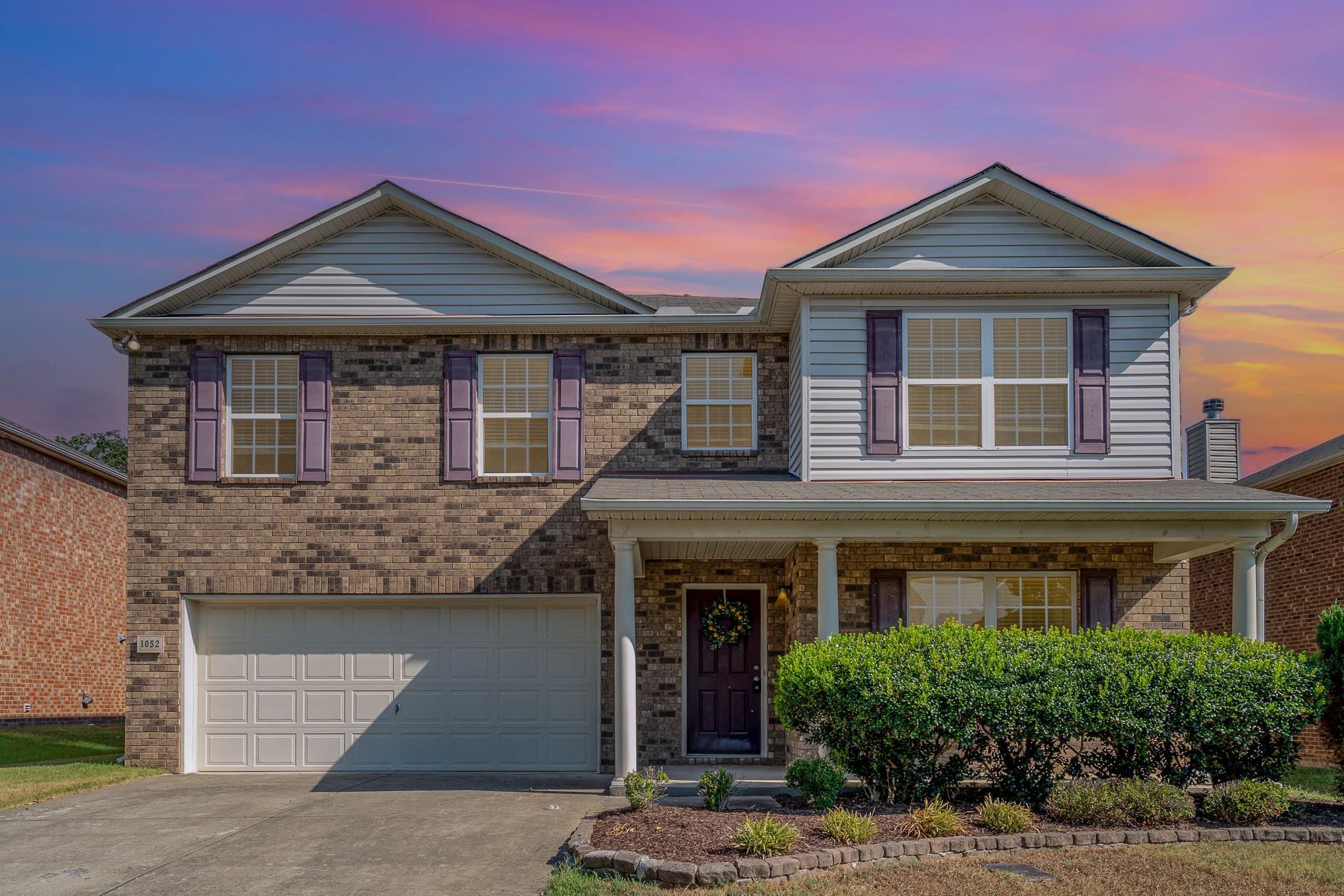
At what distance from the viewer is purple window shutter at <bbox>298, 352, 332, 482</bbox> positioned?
1373 cm

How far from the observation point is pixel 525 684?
13766 millimetres

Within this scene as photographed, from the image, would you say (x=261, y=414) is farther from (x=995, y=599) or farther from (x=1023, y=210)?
(x=1023, y=210)

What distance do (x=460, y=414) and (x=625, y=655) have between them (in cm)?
413

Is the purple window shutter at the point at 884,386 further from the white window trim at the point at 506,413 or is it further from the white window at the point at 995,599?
the white window trim at the point at 506,413

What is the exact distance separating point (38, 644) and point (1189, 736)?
58.4ft

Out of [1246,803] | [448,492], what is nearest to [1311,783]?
[1246,803]

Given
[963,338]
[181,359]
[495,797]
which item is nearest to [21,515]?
[181,359]

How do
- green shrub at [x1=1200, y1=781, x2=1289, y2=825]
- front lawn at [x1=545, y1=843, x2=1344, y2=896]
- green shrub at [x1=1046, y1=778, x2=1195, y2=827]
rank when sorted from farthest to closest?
green shrub at [x1=1200, y1=781, x2=1289, y2=825] → green shrub at [x1=1046, y1=778, x2=1195, y2=827] → front lawn at [x1=545, y1=843, x2=1344, y2=896]

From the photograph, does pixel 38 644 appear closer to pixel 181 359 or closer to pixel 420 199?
pixel 181 359

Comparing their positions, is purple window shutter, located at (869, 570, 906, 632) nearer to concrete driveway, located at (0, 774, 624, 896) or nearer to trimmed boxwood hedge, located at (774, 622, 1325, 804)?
trimmed boxwood hedge, located at (774, 622, 1325, 804)

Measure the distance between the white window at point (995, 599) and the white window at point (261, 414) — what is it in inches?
309

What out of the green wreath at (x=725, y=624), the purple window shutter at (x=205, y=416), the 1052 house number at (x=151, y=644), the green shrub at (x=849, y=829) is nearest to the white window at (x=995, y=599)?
the green wreath at (x=725, y=624)

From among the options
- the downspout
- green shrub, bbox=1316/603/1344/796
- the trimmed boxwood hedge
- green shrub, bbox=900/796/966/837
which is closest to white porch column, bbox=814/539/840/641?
the trimmed boxwood hedge

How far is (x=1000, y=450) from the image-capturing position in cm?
1260
